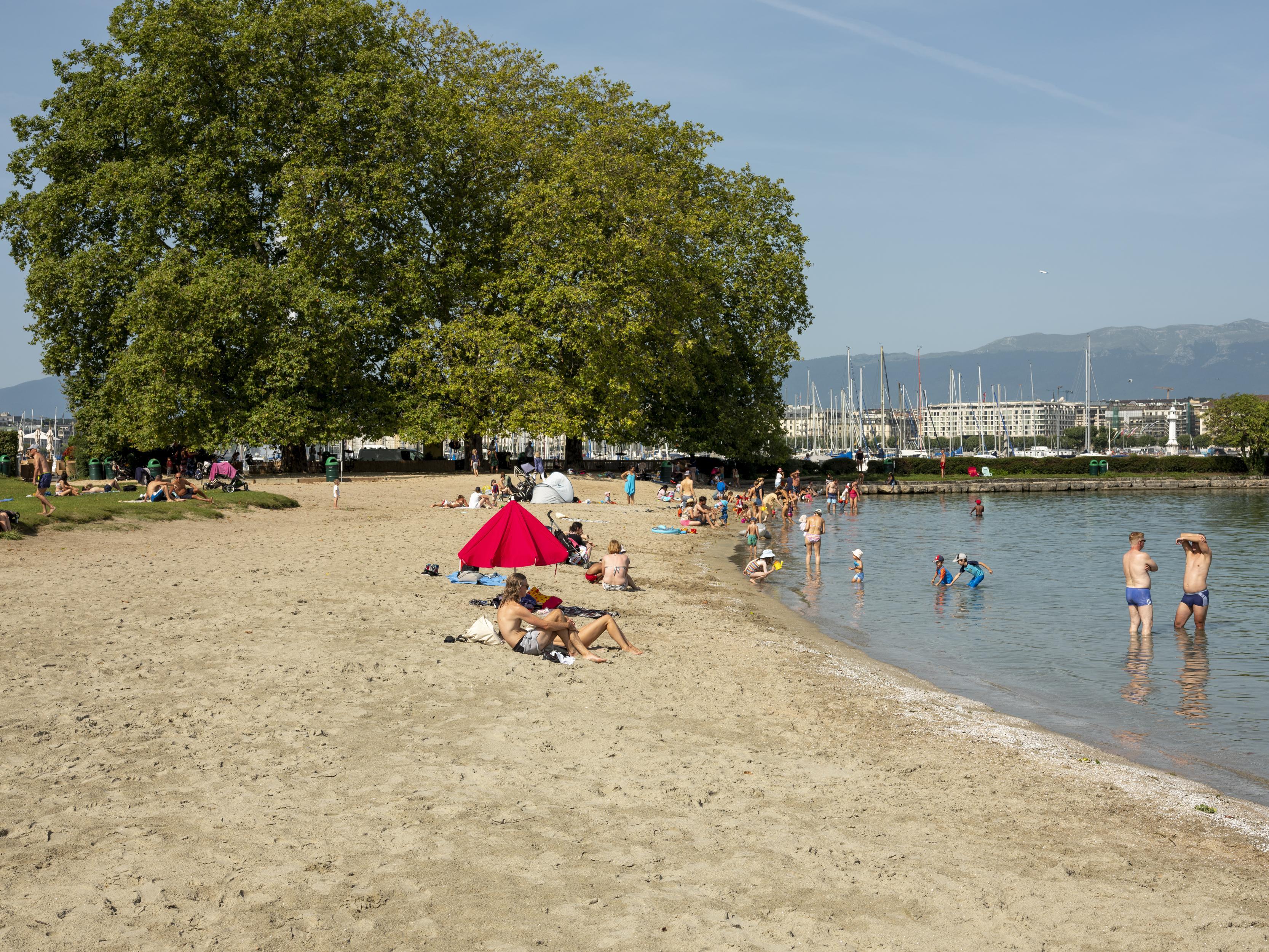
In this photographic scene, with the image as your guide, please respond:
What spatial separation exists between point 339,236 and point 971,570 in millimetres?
29604

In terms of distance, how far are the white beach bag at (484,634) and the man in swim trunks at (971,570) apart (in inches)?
529

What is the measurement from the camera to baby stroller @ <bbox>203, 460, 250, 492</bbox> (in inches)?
1273

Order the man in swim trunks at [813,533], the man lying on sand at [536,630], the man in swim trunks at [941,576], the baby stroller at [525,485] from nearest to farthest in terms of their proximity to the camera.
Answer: the man lying on sand at [536,630], the man in swim trunks at [941,576], the man in swim trunks at [813,533], the baby stroller at [525,485]

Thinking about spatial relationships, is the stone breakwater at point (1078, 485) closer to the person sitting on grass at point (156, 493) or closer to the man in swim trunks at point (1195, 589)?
the person sitting on grass at point (156, 493)

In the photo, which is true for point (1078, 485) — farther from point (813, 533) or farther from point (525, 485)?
point (813, 533)

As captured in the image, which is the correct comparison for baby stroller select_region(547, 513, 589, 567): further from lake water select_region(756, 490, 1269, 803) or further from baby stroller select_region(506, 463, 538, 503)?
baby stroller select_region(506, 463, 538, 503)

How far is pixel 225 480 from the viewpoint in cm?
3450

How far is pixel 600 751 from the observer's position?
28.8 ft

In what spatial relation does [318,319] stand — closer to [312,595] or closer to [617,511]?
[617,511]

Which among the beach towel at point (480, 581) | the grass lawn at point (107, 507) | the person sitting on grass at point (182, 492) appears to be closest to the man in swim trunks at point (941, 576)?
the beach towel at point (480, 581)

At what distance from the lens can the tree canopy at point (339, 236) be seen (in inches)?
1588

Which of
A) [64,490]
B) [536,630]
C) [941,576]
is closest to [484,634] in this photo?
[536,630]

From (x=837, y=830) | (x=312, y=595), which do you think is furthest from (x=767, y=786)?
(x=312, y=595)

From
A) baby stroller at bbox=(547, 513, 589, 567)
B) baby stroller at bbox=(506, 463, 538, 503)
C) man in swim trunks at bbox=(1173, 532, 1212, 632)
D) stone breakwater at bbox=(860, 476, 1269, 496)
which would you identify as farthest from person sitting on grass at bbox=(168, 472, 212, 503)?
stone breakwater at bbox=(860, 476, 1269, 496)
